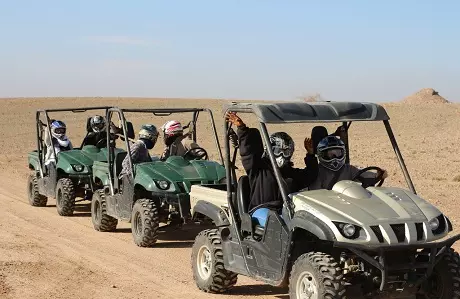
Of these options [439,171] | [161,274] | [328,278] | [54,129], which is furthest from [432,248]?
[439,171]

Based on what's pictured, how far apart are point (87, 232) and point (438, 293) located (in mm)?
7073

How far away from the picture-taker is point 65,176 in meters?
15.2

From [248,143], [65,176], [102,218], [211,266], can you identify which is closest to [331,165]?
[248,143]

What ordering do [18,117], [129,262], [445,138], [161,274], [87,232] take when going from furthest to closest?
[18,117], [445,138], [87,232], [129,262], [161,274]

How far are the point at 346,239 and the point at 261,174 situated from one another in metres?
1.65

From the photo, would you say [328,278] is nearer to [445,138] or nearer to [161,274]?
[161,274]

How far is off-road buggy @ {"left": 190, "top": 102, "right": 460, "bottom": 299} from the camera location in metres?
6.43

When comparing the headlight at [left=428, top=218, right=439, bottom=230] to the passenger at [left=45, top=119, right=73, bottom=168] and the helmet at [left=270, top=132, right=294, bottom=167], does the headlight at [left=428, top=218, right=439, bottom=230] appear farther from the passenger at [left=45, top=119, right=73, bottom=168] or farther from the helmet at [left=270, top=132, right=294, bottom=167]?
the passenger at [left=45, top=119, right=73, bottom=168]

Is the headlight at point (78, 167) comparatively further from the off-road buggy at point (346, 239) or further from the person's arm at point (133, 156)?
the off-road buggy at point (346, 239)

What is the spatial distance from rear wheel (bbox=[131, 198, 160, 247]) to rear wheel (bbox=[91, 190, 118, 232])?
4.52 feet

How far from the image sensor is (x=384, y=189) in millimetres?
7156

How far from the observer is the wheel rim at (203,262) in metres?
8.46

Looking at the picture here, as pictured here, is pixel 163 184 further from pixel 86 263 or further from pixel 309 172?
pixel 309 172

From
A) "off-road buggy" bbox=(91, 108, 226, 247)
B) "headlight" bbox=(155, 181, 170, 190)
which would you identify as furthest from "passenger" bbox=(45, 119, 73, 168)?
"headlight" bbox=(155, 181, 170, 190)
